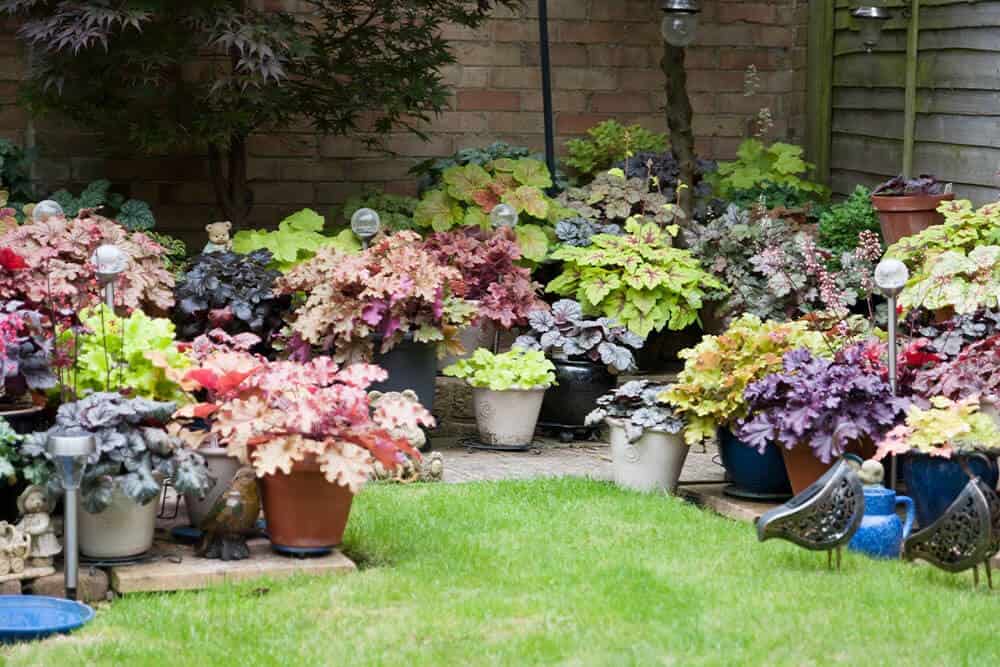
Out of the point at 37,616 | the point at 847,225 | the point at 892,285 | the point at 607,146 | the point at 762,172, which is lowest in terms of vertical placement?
the point at 37,616

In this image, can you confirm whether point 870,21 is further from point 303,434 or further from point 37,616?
point 37,616

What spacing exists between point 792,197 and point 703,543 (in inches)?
162

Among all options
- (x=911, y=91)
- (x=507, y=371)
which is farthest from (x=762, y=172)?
(x=507, y=371)

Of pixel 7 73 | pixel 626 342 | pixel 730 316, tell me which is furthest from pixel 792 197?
pixel 7 73

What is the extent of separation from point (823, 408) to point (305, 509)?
6.24 feet

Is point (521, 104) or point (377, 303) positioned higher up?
point (521, 104)

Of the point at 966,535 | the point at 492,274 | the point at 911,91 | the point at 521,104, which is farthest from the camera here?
the point at 521,104

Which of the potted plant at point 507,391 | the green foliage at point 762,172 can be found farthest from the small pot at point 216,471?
the green foliage at point 762,172

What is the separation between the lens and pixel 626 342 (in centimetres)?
734

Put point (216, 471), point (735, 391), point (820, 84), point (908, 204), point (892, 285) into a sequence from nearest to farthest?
1. point (216, 471)
2. point (892, 285)
3. point (735, 391)
4. point (908, 204)
5. point (820, 84)

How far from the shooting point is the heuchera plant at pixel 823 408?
5.52 meters

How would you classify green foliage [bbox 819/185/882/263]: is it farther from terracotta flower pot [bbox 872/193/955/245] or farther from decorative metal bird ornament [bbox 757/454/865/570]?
decorative metal bird ornament [bbox 757/454/865/570]

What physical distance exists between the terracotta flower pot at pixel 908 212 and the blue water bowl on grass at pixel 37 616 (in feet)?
16.3

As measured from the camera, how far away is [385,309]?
6723mm
